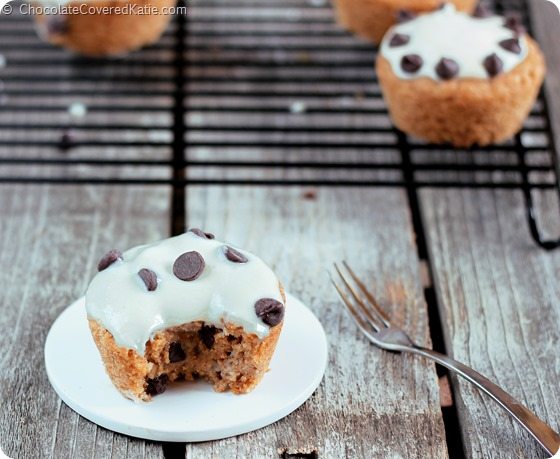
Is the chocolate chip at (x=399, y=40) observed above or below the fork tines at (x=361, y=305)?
above

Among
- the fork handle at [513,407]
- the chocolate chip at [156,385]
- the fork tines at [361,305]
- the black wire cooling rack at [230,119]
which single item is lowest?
the black wire cooling rack at [230,119]

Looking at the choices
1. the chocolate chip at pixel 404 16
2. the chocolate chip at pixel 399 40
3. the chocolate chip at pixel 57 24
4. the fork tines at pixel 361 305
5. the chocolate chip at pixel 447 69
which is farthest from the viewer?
the chocolate chip at pixel 57 24

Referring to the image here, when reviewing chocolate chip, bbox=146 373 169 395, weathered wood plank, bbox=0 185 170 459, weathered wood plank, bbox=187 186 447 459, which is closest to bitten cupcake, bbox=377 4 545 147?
weathered wood plank, bbox=187 186 447 459

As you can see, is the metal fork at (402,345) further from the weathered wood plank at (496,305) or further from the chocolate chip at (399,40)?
the chocolate chip at (399,40)

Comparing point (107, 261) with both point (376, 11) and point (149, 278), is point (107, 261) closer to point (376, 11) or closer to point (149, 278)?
point (149, 278)

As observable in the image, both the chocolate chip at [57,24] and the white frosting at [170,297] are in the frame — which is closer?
the white frosting at [170,297]

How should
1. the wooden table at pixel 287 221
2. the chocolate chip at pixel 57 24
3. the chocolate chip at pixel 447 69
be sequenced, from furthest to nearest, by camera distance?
the chocolate chip at pixel 57 24, the chocolate chip at pixel 447 69, the wooden table at pixel 287 221

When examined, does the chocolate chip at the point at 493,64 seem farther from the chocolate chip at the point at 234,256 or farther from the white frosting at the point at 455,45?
the chocolate chip at the point at 234,256

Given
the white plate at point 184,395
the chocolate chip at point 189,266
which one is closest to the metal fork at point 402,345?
the white plate at point 184,395
